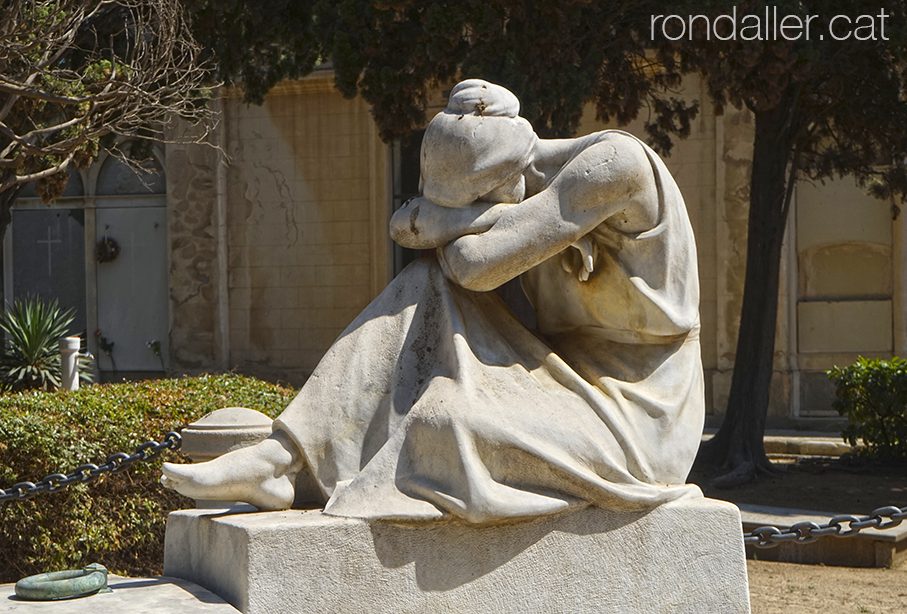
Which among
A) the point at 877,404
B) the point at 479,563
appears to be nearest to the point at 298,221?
the point at 877,404

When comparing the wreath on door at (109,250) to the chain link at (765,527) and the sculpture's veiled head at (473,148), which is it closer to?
the chain link at (765,527)

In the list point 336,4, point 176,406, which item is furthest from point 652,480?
point 336,4

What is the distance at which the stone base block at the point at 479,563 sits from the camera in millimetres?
2525

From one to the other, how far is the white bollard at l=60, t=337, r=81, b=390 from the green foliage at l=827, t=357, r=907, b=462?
23.5 ft

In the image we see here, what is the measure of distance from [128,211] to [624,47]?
28.8 ft

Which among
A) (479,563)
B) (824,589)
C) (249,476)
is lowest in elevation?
(824,589)

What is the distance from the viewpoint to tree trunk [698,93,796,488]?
9.73 m

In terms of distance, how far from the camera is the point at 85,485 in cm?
541

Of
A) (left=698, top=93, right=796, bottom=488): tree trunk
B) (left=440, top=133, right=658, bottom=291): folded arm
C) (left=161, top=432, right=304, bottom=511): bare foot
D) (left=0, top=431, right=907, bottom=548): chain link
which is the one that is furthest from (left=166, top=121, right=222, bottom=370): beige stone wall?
(left=440, top=133, right=658, bottom=291): folded arm

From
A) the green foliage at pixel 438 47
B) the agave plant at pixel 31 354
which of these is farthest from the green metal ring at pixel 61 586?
the agave plant at pixel 31 354

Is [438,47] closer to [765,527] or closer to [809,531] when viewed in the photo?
[765,527]

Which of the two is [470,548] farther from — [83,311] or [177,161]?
[83,311]

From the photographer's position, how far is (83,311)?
15.9m

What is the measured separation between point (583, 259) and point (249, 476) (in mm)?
1021
